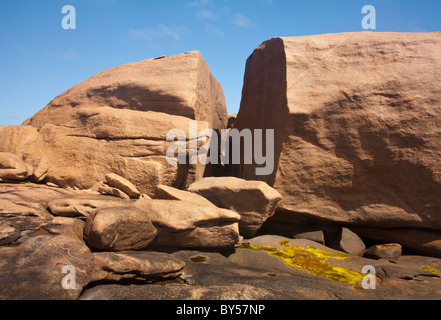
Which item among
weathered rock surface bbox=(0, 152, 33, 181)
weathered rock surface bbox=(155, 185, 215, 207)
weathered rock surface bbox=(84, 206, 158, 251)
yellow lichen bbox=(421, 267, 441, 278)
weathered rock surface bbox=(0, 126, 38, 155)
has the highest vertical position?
weathered rock surface bbox=(0, 126, 38, 155)

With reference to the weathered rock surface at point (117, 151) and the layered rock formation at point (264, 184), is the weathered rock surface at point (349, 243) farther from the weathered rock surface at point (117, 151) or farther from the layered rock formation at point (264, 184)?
the weathered rock surface at point (117, 151)

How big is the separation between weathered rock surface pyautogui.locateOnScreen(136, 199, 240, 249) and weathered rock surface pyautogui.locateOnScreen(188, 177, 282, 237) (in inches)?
28.7

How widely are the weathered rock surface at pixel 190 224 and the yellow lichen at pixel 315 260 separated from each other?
0.81 m

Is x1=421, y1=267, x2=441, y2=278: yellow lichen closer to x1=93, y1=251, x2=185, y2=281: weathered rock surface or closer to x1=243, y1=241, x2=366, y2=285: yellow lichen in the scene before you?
x1=243, y1=241, x2=366, y2=285: yellow lichen

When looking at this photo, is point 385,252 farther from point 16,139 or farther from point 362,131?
point 16,139

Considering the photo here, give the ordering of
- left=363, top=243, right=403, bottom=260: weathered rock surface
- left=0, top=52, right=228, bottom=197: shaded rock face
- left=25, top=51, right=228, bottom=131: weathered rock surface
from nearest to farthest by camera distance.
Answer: left=363, top=243, right=403, bottom=260: weathered rock surface
left=0, top=52, right=228, bottom=197: shaded rock face
left=25, top=51, right=228, bottom=131: weathered rock surface

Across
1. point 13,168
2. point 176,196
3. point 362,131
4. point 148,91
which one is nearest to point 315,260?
point 176,196

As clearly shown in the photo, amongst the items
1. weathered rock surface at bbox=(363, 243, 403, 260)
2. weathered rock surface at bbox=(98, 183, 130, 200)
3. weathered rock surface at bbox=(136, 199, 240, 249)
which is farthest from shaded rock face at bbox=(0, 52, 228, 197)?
weathered rock surface at bbox=(363, 243, 403, 260)

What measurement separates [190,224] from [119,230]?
43.9 inches

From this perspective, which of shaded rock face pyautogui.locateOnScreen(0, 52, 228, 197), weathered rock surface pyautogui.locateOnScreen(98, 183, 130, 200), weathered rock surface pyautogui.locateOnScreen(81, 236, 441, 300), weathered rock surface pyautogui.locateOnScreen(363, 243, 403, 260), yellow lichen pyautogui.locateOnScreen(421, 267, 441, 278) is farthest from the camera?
shaded rock face pyautogui.locateOnScreen(0, 52, 228, 197)

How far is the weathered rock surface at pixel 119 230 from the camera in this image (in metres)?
4.07

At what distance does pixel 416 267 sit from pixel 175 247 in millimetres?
4232

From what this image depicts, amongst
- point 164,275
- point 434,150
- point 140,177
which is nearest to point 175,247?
point 164,275

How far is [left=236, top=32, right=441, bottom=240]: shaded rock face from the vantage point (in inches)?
231
